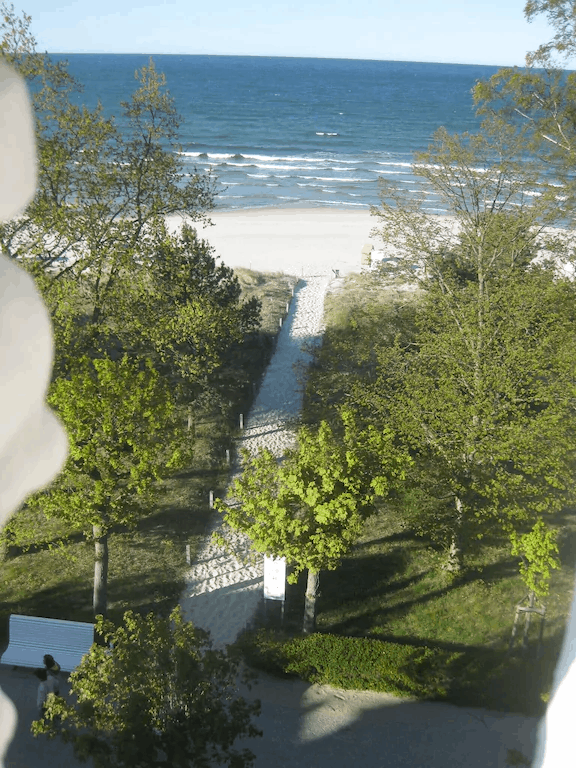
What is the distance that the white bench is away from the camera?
35.0 feet

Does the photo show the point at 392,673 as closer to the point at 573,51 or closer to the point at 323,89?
the point at 573,51

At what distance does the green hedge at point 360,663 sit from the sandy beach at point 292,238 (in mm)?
24960

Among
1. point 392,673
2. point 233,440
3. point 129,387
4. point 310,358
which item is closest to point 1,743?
point 129,387

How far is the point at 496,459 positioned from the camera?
39.1ft

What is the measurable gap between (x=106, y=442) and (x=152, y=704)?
4234 millimetres

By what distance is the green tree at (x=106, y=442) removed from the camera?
32.2 feet

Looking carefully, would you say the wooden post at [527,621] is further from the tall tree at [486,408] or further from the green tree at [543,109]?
the green tree at [543,109]

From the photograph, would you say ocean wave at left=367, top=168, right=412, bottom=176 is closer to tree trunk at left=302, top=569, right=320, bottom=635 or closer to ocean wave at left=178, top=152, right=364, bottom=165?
ocean wave at left=178, top=152, right=364, bottom=165

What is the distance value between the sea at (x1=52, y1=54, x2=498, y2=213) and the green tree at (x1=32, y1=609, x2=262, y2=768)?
16.0 meters

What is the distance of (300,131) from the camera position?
87.7 metres

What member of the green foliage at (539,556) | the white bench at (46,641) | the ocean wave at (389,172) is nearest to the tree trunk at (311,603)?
the green foliage at (539,556)

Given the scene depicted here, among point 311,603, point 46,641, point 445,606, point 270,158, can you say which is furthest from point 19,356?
point 270,158

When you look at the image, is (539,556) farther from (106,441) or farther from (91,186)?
(91,186)

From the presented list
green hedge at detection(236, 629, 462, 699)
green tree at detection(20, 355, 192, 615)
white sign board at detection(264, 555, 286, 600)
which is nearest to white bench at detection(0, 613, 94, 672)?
green tree at detection(20, 355, 192, 615)
